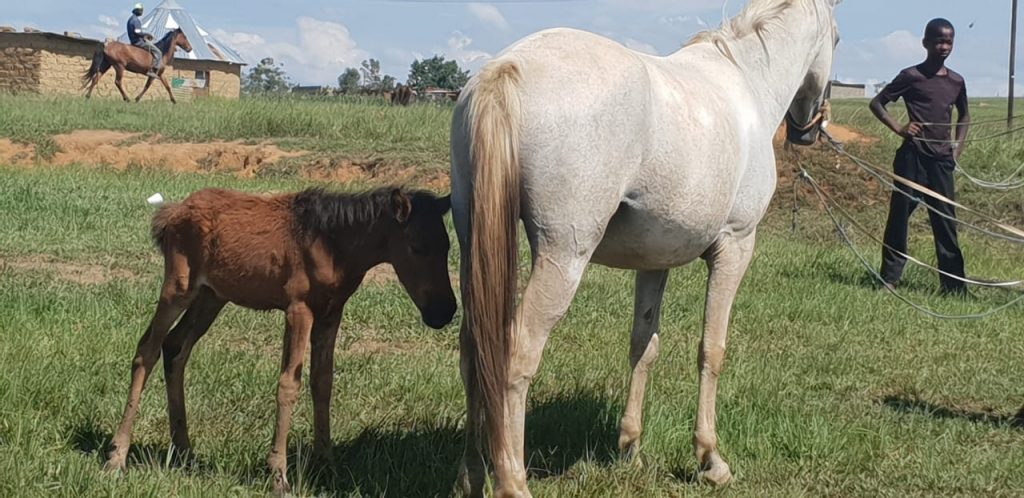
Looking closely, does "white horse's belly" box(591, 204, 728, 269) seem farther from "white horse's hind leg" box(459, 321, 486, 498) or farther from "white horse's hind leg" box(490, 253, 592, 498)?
"white horse's hind leg" box(459, 321, 486, 498)

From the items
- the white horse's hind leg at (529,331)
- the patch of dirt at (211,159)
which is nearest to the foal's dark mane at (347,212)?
the white horse's hind leg at (529,331)

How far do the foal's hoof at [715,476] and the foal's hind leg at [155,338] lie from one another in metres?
2.37

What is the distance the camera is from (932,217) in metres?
10.8

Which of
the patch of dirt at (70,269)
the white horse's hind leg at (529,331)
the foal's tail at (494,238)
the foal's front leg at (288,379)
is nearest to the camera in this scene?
the foal's tail at (494,238)

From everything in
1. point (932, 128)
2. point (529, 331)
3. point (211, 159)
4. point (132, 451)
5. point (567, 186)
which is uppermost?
point (932, 128)

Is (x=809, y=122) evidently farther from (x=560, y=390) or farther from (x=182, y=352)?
(x=182, y=352)

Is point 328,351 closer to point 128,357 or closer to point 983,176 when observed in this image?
point 128,357

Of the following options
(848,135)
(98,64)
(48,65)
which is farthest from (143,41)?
(848,135)

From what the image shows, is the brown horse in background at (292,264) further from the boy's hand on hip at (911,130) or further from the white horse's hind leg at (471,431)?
the boy's hand on hip at (911,130)

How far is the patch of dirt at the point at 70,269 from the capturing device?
8.42 metres

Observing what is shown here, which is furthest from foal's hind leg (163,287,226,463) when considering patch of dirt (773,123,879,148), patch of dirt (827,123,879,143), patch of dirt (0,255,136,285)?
patch of dirt (827,123,879,143)

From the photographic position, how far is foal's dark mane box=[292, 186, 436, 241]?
4379mm

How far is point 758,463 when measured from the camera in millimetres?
5410

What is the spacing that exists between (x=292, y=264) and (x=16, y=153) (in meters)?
15.0
